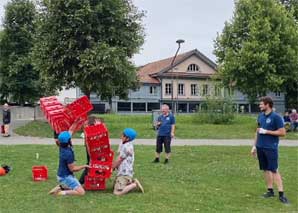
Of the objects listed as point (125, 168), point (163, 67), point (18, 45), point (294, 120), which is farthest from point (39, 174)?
point (163, 67)

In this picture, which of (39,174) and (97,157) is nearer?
(97,157)

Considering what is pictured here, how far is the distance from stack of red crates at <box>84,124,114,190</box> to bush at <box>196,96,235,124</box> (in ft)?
86.9

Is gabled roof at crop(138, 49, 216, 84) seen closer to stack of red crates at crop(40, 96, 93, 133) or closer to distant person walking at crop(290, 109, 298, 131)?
distant person walking at crop(290, 109, 298, 131)

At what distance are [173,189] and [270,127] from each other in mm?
2332

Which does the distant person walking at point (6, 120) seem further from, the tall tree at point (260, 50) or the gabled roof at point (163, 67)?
the gabled roof at point (163, 67)

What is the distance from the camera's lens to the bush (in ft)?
118

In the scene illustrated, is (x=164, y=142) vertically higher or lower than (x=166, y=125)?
lower

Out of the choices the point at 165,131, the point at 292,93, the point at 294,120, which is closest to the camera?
the point at 165,131

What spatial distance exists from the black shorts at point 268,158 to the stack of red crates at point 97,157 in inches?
115

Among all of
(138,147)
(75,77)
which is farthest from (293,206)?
(75,77)

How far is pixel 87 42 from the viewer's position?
2764 cm

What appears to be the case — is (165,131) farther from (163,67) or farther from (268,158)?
(163,67)

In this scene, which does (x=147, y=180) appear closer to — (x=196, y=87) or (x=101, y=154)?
(x=101, y=154)

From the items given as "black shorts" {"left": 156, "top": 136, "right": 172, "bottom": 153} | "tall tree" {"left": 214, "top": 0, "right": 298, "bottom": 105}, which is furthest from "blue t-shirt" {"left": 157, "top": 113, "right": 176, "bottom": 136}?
"tall tree" {"left": 214, "top": 0, "right": 298, "bottom": 105}
